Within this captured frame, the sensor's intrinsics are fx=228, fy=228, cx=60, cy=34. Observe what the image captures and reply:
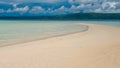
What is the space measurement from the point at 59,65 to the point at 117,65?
3.74ft

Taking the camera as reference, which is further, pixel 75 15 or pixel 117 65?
pixel 75 15

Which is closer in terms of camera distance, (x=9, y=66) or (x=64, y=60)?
(x=9, y=66)

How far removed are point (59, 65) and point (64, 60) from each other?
20.4 inches

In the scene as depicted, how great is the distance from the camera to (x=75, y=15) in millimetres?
68625

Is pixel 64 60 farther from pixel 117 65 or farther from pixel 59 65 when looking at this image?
pixel 117 65

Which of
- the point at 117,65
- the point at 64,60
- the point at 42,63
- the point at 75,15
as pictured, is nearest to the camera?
the point at 117,65

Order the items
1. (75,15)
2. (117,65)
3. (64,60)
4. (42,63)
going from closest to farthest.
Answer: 1. (117,65)
2. (42,63)
3. (64,60)
4. (75,15)

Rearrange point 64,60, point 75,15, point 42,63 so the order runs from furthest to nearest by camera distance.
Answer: point 75,15, point 64,60, point 42,63

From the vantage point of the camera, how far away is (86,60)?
5039 mm

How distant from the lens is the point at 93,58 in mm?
5219

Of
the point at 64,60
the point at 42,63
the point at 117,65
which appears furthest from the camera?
the point at 64,60

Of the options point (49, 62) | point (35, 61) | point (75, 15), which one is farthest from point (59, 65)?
point (75, 15)

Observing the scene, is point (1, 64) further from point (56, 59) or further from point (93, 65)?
point (93, 65)

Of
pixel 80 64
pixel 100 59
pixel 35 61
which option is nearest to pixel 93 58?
pixel 100 59
